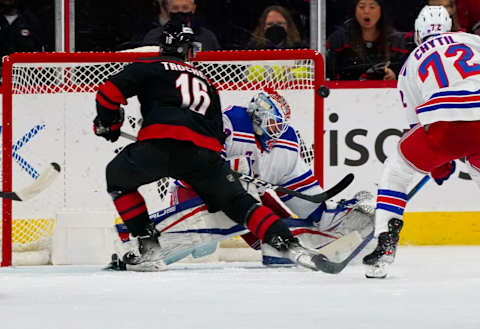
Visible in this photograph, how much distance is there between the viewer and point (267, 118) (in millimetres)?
4082

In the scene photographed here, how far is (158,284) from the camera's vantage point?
3359 millimetres

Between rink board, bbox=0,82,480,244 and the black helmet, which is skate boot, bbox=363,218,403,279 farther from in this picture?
rink board, bbox=0,82,480,244

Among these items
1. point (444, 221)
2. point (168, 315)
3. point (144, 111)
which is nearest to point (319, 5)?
point (444, 221)

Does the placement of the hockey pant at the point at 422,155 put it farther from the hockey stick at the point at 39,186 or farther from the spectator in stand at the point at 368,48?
the spectator in stand at the point at 368,48

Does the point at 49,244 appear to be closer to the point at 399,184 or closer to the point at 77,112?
the point at 77,112

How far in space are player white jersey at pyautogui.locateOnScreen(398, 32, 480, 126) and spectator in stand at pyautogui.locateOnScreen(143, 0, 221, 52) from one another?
1667 millimetres

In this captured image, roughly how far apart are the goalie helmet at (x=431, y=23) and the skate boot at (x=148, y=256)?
3.91 feet

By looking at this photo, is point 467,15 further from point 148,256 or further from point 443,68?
point 148,256

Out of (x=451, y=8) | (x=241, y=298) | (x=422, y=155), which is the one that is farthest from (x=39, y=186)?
(x=451, y=8)

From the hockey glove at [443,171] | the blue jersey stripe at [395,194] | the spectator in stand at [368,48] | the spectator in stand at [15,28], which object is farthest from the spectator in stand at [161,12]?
the blue jersey stripe at [395,194]

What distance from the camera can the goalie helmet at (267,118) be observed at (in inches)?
161

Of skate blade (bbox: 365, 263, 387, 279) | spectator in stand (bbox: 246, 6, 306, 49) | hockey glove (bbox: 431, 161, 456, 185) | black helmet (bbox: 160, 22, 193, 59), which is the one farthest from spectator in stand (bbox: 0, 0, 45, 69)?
skate blade (bbox: 365, 263, 387, 279)

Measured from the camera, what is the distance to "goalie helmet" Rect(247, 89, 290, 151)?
13.4 ft

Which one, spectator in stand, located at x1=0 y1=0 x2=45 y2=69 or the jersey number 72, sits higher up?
spectator in stand, located at x1=0 y1=0 x2=45 y2=69
